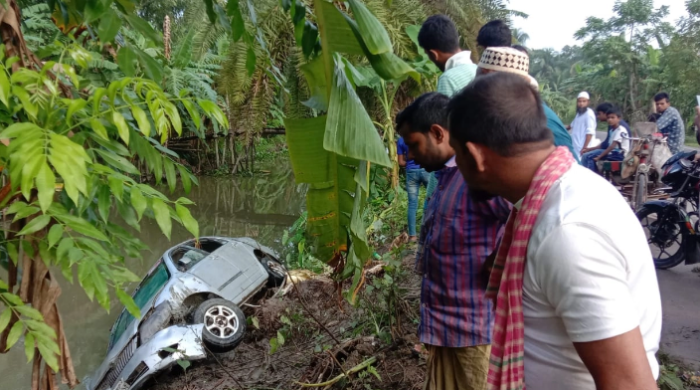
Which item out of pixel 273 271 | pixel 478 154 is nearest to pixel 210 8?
pixel 478 154

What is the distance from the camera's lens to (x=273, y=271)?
7172mm

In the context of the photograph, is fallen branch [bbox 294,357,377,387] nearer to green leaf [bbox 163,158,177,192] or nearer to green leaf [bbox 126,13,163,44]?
green leaf [bbox 163,158,177,192]

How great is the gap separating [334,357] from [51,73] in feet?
8.67

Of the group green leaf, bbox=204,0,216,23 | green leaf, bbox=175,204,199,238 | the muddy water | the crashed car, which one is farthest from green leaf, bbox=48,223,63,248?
the muddy water

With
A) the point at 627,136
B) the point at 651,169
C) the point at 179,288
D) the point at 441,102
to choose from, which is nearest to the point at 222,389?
the point at 179,288

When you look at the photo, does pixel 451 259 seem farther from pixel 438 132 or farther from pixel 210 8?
pixel 210 8

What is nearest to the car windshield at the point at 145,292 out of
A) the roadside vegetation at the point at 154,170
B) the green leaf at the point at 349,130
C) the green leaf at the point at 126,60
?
the roadside vegetation at the point at 154,170

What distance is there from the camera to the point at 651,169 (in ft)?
19.9

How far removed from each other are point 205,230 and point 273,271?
506 centimetres

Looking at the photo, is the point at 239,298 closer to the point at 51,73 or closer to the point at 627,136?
the point at 51,73

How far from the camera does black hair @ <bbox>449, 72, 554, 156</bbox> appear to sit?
1233mm

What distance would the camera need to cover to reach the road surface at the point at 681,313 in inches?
145

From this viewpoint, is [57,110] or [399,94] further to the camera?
[399,94]

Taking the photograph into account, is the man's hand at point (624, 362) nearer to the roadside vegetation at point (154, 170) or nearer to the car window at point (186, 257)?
the roadside vegetation at point (154, 170)
